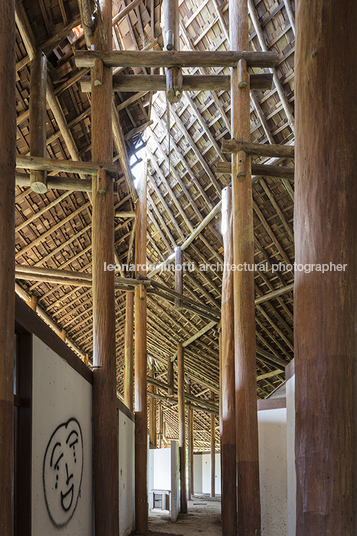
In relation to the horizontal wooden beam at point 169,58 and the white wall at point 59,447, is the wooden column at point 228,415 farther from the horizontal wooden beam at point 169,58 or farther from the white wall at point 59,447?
the white wall at point 59,447

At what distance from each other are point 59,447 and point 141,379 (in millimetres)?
6717

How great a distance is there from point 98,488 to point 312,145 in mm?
3951

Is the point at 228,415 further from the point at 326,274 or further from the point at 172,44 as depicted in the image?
the point at 326,274

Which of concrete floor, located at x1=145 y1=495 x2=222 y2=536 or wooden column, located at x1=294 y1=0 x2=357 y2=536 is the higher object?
wooden column, located at x1=294 y1=0 x2=357 y2=536

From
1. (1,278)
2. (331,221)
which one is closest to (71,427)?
(1,278)

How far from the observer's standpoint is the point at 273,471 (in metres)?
6.62

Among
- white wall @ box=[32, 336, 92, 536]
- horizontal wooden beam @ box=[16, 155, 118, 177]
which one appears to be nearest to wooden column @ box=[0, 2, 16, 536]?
white wall @ box=[32, 336, 92, 536]

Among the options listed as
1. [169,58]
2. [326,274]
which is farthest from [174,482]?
[326,274]

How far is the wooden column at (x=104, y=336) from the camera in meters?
5.07

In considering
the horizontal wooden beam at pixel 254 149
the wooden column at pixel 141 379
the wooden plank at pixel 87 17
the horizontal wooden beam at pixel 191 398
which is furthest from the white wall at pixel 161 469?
the wooden plank at pixel 87 17

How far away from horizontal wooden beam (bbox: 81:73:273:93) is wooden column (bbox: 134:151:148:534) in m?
5.08

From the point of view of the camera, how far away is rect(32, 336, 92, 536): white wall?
134 inches

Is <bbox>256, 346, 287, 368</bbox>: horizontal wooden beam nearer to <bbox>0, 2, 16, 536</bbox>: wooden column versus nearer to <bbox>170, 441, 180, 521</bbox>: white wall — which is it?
<bbox>170, 441, 180, 521</bbox>: white wall

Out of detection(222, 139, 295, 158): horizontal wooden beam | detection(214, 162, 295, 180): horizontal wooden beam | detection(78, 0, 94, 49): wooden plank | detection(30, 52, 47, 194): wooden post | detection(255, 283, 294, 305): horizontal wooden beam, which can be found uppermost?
detection(78, 0, 94, 49): wooden plank
